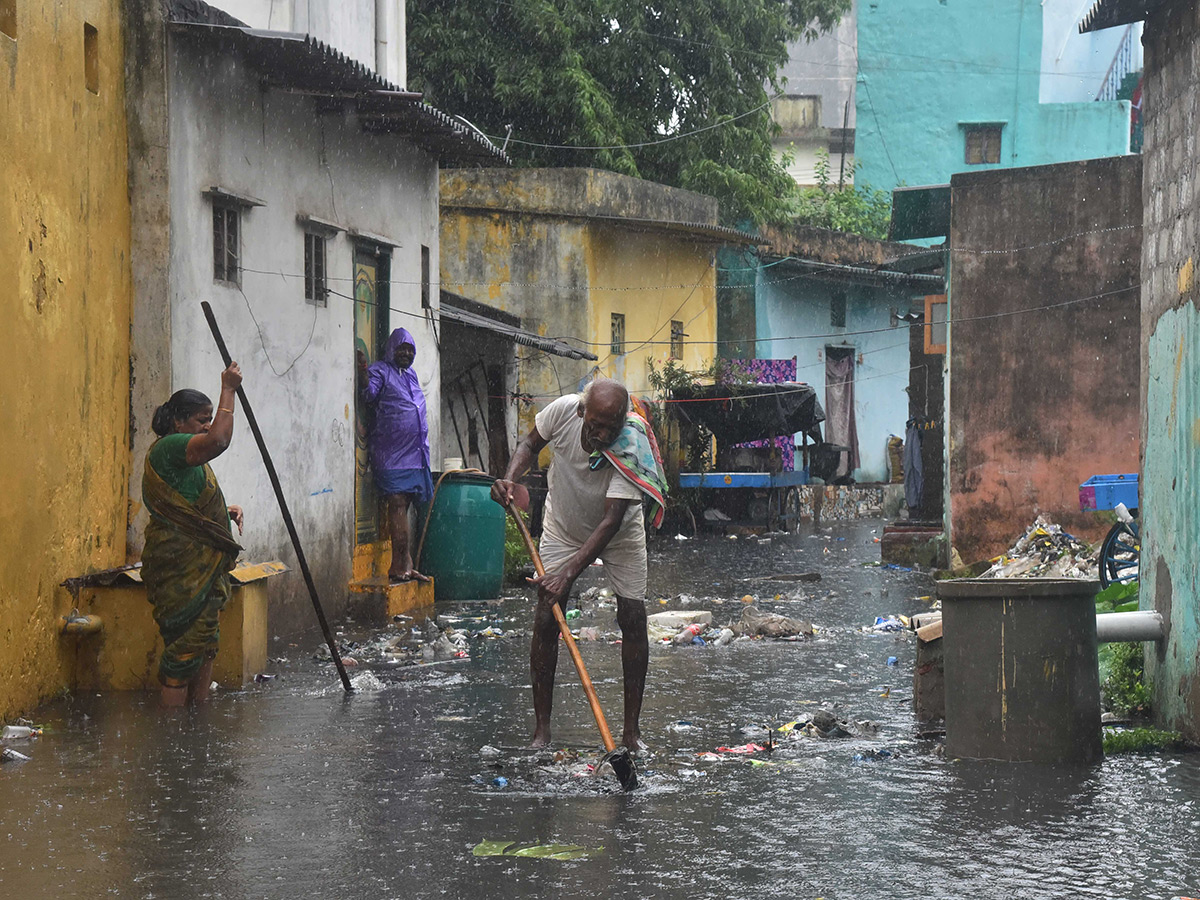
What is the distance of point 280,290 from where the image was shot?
34.4 feet

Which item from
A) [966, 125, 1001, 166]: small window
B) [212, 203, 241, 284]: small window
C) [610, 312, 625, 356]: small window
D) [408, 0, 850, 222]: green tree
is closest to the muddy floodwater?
[212, 203, 241, 284]: small window

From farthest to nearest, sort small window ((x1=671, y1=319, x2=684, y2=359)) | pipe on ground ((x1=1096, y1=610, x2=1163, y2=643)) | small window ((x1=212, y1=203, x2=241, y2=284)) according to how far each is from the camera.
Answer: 1. small window ((x1=671, y1=319, x2=684, y2=359))
2. small window ((x1=212, y1=203, x2=241, y2=284))
3. pipe on ground ((x1=1096, y1=610, x2=1163, y2=643))

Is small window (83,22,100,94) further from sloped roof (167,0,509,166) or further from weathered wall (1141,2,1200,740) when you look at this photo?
weathered wall (1141,2,1200,740)

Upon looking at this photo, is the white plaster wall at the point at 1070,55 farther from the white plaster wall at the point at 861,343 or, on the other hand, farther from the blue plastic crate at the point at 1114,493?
the blue plastic crate at the point at 1114,493

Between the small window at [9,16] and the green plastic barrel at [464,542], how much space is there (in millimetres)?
5974

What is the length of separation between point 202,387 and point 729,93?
2021 centimetres

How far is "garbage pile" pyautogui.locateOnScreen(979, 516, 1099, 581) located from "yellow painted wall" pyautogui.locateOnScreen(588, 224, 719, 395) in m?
9.17

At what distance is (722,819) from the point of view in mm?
5164

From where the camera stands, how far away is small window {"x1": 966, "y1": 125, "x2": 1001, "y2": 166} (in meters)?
34.8

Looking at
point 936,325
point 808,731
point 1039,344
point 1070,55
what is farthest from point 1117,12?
point 1070,55

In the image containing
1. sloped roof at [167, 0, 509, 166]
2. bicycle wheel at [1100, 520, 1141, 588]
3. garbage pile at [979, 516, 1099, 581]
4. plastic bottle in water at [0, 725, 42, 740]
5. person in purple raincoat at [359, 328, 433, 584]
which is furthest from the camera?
garbage pile at [979, 516, 1099, 581]

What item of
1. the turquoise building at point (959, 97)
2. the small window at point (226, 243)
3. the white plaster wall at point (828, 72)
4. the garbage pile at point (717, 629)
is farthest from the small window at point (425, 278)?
the white plaster wall at point (828, 72)

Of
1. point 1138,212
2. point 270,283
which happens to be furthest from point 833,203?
point 270,283

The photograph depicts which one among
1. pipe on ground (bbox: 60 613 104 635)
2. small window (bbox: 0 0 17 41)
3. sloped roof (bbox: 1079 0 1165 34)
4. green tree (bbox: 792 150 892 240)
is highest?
green tree (bbox: 792 150 892 240)
